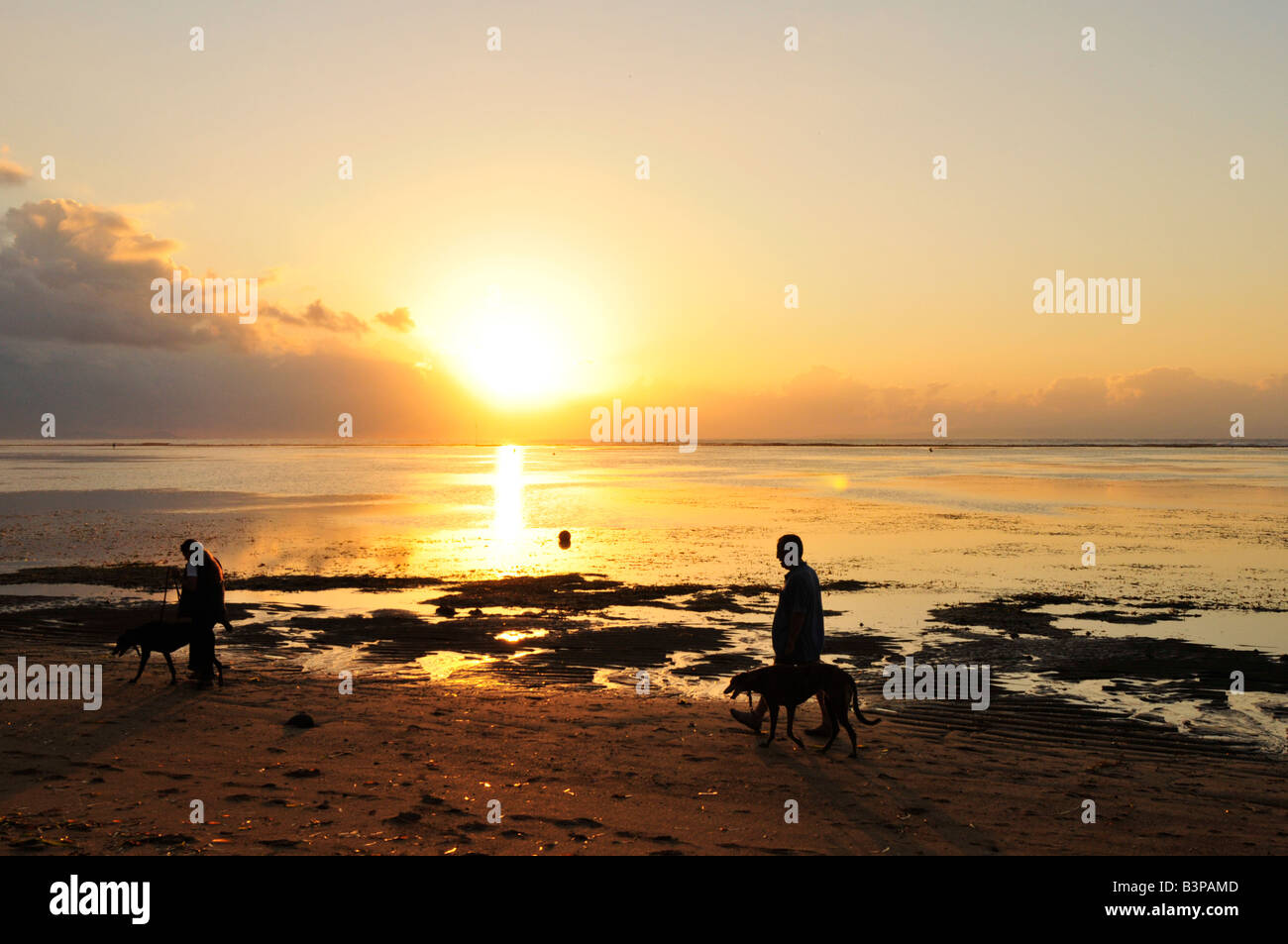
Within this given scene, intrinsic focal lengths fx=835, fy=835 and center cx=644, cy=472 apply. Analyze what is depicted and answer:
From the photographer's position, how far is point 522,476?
83.3 metres

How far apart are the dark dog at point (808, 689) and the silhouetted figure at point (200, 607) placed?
8.35 metres

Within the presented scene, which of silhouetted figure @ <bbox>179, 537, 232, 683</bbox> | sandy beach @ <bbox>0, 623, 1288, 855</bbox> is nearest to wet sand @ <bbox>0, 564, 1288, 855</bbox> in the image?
sandy beach @ <bbox>0, 623, 1288, 855</bbox>

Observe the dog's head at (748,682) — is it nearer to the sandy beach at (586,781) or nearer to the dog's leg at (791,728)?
the dog's leg at (791,728)

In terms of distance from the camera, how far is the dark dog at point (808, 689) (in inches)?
397

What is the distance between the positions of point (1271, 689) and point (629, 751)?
10716 millimetres

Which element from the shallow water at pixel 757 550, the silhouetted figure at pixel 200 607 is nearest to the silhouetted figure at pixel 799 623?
the shallow water at pixel 757 550

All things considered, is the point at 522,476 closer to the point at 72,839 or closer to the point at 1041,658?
the point at 1041,658

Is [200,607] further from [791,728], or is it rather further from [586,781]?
[791,728]

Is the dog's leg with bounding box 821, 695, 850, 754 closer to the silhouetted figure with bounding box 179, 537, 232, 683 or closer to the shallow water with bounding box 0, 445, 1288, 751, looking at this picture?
the shallow water with bounding box 0, 445, 1288, 751

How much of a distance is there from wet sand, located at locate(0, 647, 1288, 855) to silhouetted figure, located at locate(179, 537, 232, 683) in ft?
1.45

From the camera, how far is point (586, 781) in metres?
8.97

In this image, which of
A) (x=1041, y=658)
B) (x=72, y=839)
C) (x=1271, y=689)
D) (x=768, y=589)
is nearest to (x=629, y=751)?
(x=72, y=839)

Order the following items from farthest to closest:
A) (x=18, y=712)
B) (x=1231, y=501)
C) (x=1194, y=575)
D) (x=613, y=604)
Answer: (x=1231, y=501), (x=1194, y=575), (x=613, y=604), (x=18, y=712)

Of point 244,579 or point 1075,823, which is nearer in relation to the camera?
point 1075,823
